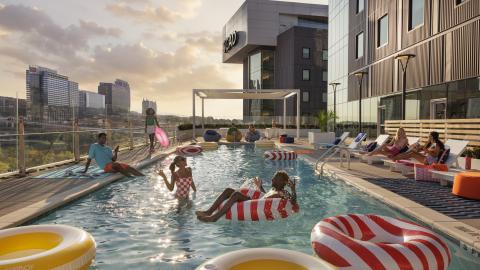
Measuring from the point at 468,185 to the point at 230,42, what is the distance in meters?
48.0

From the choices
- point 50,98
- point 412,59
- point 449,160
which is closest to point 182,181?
point 449,160

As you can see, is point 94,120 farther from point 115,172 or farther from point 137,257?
point 137,257

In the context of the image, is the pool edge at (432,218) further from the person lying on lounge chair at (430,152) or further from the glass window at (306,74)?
the glass window at (306,74)

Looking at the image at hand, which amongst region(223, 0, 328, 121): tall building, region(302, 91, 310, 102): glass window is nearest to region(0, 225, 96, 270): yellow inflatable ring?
region(223, 0, 328, 121): tall building

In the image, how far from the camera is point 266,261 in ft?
9.38

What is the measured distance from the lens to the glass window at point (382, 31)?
22352mm

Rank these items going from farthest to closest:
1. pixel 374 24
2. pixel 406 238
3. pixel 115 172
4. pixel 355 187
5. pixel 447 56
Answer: pixel 374 24, pixel 447 56, pixel 115 172, pixel 355 187, pixel 406 238

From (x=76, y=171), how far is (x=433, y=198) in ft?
28.4

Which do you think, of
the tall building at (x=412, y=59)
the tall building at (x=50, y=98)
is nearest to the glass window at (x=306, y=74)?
the tall building at (x=412, y=59)

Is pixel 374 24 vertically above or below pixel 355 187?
above

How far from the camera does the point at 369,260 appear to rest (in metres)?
3.19

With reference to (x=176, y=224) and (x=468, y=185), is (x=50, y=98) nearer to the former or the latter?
(x=176, y=224)

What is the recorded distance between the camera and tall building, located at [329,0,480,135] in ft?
49.5

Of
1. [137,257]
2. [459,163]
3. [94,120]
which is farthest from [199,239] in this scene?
[94,120]
